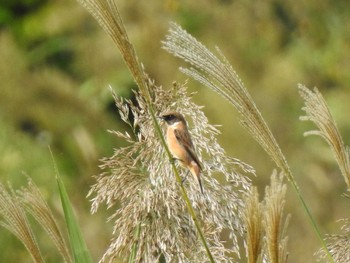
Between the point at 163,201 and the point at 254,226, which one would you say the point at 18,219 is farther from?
the point at 254,226

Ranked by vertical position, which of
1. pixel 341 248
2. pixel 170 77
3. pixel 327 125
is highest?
pixel 170 77

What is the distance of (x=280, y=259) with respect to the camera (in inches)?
49.5

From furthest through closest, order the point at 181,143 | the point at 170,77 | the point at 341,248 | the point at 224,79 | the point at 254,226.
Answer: the point at 170,77 → the point at 181,143 → the point at 341,248 → the point at 224,79 → the point at 254,226

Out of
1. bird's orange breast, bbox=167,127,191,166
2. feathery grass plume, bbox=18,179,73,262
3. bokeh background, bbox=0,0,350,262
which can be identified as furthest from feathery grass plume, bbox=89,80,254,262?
bokeh background, bbox=0,0,350,262

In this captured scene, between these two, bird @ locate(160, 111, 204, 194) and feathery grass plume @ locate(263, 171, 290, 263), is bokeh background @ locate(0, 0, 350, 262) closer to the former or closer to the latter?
bird @ locate(160, 111, 204, 194)

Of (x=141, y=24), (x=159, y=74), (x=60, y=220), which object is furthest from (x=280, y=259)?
(x=141, y=24)

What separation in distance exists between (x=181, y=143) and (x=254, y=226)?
1.89 ft

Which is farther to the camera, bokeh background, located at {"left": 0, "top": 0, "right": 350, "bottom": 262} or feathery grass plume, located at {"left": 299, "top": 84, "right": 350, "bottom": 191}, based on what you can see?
bokeh background, located at {"left": 0, "top": 0, "right": 350, "bottom": 262}

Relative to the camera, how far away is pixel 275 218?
1.24 meters

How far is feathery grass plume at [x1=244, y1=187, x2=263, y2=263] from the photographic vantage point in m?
1.21

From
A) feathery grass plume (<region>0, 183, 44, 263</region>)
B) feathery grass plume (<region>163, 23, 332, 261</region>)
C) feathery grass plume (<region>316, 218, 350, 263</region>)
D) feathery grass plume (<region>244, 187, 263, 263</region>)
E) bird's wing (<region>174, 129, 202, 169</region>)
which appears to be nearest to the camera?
feathery grass plume (<region>244, 187, 263, 263</region>)

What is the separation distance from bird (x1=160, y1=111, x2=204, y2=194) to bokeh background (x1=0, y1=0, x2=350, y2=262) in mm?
3668

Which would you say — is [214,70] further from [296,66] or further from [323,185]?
[296,66]

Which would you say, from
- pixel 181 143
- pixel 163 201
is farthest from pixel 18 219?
pixel 181 143
